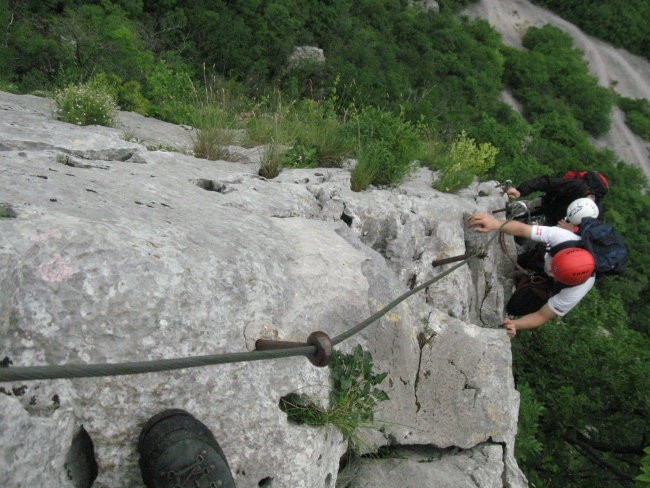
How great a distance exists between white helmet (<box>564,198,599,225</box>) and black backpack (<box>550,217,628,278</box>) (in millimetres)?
287

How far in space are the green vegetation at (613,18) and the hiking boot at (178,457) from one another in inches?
1635

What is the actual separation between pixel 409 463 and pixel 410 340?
33.9 inches

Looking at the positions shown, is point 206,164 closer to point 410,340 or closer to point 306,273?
point 306,273

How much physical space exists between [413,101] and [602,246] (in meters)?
13.1

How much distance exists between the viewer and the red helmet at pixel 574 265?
459cm

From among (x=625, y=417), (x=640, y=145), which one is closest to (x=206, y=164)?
(x=625, y=417)

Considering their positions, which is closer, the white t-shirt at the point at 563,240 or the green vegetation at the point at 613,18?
the white t-shirt at the point at 563,240

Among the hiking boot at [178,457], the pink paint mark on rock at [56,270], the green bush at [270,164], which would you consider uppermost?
the pink paint mark on rock at [56,270]

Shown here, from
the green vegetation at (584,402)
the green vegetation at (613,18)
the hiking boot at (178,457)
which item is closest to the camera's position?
the hiking boot at (178,457)

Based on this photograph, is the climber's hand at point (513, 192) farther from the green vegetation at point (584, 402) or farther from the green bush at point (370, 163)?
the green vegetation at point (584, 402)

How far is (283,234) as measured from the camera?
3.30 meters

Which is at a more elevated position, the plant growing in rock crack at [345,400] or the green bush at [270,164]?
the plant growing in rock crack at [345,400]

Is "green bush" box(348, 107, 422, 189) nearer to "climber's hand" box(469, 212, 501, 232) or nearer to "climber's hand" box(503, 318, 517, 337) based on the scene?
"climber's hand" box(469, 212, 501, 232)

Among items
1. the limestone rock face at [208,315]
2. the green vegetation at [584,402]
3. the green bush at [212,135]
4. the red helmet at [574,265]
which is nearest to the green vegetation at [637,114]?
the green vegetation at [584,402]
